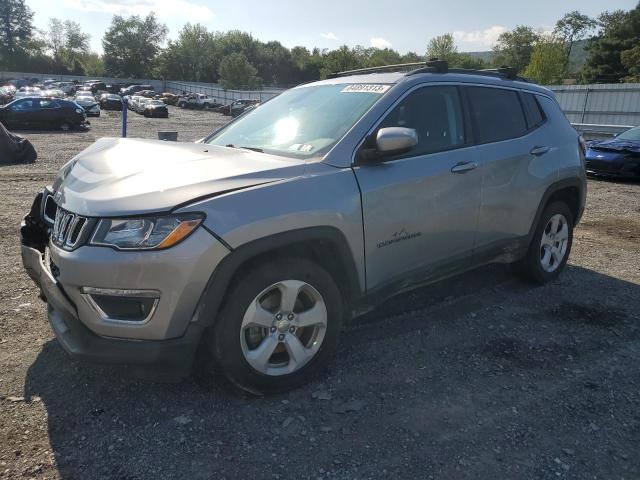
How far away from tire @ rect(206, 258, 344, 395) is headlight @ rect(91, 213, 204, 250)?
442 millimetres

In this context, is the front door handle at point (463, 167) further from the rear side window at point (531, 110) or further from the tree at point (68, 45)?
the tree at point (68, 45)

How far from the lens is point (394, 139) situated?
304 centimetres

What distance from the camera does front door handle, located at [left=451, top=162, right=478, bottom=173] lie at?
144 inches

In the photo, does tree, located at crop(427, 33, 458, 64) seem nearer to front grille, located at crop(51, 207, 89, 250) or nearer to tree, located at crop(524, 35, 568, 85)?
tree, located at crop(524, 35, 568, 85)

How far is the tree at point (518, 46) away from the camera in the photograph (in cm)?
8739

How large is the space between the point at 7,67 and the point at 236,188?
111209 mm

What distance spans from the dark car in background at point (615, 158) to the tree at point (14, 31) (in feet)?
353

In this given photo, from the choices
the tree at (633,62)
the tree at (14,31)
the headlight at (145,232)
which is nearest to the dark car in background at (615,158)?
the headlight at (145,232)

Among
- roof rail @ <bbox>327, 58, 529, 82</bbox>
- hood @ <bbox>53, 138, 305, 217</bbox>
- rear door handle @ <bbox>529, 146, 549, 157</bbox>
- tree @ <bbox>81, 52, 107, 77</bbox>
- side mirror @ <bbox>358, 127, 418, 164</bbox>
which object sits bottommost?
hood @ <bbox>53, 138, 305, 217</bbox>

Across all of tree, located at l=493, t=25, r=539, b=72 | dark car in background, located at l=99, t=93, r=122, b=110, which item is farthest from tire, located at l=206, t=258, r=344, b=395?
tree, located at l=493, t=25, r=539, b=72

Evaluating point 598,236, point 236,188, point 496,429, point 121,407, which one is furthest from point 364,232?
point 598,236

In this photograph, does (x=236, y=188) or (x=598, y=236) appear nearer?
(x=236, y=188)

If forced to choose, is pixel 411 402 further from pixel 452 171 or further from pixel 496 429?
pixel 452 171

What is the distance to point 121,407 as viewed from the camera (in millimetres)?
2881
